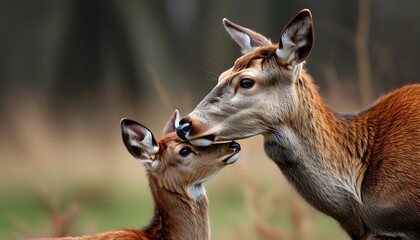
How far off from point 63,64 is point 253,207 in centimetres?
531

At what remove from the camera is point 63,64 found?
53.4ft

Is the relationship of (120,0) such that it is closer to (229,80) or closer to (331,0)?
(331,0)

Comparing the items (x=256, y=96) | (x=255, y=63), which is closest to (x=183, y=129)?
(x=256, y=96)

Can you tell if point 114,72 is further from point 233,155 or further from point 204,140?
point 204,140

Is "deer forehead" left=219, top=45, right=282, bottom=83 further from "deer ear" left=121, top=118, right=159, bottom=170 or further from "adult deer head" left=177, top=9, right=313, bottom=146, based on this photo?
"deer ear" left=121, top=118, right=159, bottom=170

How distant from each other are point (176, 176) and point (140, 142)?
0.34 metres

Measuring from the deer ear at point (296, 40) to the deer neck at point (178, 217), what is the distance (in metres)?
1.29

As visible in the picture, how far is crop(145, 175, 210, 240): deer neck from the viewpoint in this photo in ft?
29.7

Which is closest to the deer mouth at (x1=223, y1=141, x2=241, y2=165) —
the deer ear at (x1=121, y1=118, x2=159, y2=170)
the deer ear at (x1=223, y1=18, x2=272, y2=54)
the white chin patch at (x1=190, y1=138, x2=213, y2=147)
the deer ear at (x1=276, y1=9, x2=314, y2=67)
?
the white chin patch at (x1=190, y1=138, x2=213, y2=147)

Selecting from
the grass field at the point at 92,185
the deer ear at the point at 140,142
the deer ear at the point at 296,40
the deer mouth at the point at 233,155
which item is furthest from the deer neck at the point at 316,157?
the grass field at the point at 92,185

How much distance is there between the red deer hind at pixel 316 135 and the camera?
835 centimetres

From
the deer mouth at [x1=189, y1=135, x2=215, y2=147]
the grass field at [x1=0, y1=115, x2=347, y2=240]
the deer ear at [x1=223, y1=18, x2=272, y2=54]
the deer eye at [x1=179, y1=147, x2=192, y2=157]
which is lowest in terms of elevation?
the deer mouth at [x1=189, y1=135, x2=215, y2=147]

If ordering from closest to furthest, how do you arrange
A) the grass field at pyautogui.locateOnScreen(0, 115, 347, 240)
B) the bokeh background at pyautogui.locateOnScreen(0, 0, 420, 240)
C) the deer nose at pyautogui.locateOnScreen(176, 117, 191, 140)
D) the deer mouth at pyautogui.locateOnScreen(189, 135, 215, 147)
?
the deer nose at pyautogui.locateOnScreen(176, 117, 191, 140)
the deer mouth at pyautogui.locateOnScreen(189, 135, 215, 147)
the grass field at pyautogui.locateOnScreen(0, 115, 347, 240)
the bokeh background at pyautogui.locateOnScreen(0, 0, 420, 240)

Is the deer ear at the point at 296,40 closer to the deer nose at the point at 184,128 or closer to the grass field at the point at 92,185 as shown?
the deer nose at the point at 184,128
